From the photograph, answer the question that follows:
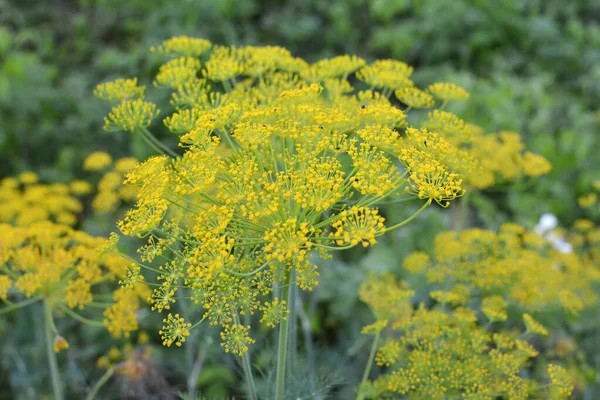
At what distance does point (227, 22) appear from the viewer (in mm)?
5723

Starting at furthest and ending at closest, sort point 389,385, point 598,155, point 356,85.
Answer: point 356,85 < point 598,155 < point 389,385

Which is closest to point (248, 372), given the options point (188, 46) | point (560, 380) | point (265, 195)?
point (265, 195)

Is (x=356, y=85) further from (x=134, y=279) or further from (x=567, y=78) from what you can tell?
(x=134, y=279)

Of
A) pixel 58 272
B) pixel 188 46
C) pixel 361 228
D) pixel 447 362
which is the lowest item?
pixel 447 362

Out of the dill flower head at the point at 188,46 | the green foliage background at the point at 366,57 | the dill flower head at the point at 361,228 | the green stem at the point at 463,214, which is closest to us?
the dill flower head at the point at 361,228

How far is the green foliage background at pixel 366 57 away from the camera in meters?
4.81

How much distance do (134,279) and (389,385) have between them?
95cm

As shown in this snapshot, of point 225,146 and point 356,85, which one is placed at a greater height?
point 225,146

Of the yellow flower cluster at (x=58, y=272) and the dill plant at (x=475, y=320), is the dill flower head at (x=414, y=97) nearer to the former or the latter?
the dill plant at (x=475, y=320)

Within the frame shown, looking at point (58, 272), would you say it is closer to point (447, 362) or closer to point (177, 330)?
point (177, 330)

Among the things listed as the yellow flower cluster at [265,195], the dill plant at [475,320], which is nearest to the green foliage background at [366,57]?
the dill plant at [475,320]

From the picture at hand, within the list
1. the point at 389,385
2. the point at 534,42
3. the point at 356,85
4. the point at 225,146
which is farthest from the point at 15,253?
the point at 534,42

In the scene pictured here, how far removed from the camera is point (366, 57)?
19.5 feet

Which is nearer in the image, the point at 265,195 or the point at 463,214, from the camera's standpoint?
the point at 265,195
